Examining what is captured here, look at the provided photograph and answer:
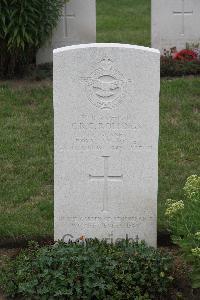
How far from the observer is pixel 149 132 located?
5.55 meters

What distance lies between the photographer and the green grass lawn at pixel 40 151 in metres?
6.62

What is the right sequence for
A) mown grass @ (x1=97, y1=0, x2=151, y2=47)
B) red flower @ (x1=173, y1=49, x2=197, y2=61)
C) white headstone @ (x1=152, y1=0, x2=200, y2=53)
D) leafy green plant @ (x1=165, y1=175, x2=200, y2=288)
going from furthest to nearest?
mown grass @ (x1=97, y1=0, x2=151, y2=47) < white headstone @ (x1=152, y1=0, x2=200, y2=53) < red flower @ (x1=173, y1=49, x2=197, y2=61) < leafy green plant @ (x1=165, y1=175, x2=200, y2=288)

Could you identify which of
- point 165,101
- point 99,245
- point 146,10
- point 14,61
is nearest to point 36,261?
point 99,245

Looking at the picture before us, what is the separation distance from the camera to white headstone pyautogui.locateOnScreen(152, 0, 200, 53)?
11.3 m

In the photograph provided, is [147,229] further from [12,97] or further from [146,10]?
[146,10]

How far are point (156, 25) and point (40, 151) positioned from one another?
3.98m

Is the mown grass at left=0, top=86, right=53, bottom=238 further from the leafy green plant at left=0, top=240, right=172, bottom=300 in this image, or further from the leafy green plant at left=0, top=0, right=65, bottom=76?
the leafy green plant at left=0, top=240, right=172, bottom=300

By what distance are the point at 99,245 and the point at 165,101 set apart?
4.06 meters

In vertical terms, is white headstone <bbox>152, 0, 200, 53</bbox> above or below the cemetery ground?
above

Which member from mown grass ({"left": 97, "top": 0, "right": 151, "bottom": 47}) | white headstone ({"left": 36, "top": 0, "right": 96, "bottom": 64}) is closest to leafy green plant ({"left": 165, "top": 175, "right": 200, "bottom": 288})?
white headstone ({"left": 36, "top": 0, "right": 96, "bottom": 64})

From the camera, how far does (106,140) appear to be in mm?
5586

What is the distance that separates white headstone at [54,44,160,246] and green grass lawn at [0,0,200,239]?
2.00 feet

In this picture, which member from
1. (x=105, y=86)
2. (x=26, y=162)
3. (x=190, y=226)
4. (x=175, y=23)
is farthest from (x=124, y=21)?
(x=190, y=226)

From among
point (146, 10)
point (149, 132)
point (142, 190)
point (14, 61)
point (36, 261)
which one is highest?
point (146, 10)
